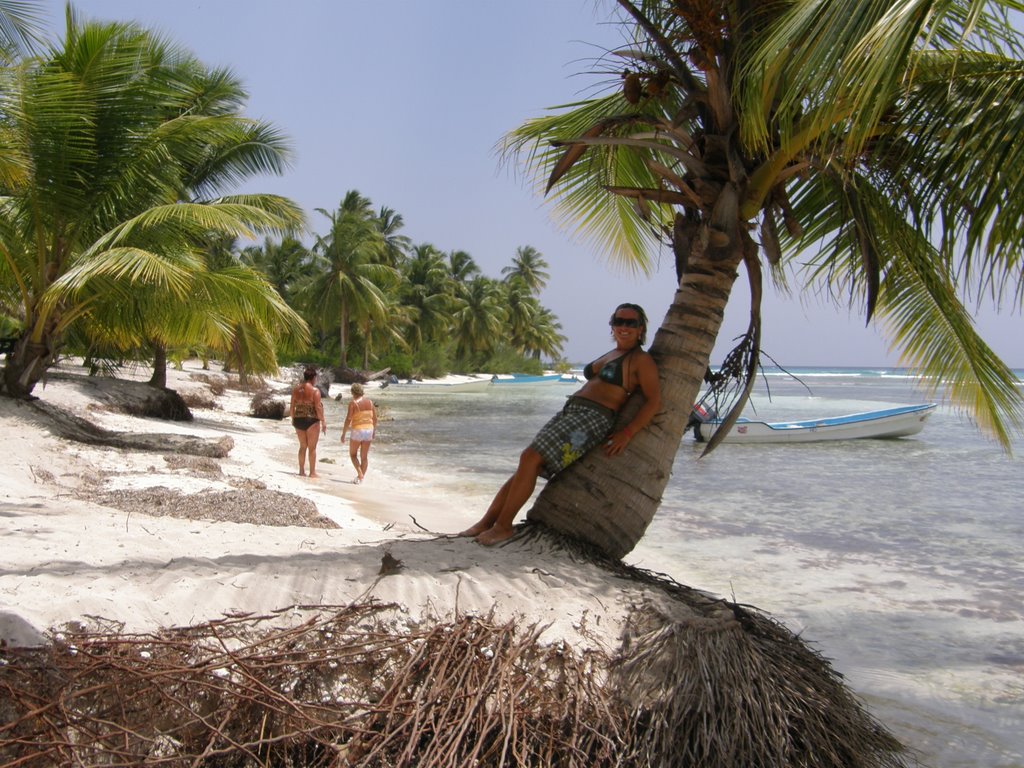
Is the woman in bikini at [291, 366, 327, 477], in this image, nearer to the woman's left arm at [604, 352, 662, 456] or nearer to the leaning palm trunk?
the leaning palm trunk

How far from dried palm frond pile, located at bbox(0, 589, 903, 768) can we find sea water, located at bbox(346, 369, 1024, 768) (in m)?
1.50

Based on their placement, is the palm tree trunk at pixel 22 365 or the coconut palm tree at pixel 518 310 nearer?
the palm tree trunk at pixel 22 365

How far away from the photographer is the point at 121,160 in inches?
382

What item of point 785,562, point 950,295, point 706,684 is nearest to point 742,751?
point 706,684

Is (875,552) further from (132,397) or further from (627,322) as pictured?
(132,397)

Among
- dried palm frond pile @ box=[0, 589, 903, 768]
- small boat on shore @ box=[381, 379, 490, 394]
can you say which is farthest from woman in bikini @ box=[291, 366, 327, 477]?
small boat on shore @ box=[381, 379, 490, 394]

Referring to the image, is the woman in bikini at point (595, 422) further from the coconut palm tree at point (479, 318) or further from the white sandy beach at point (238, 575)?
the coconut palm tree at point (479, 318)

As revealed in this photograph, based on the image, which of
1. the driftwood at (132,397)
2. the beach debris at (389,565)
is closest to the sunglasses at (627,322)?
the beach debris at (389,565)

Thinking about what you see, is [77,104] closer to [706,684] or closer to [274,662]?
[274,662]

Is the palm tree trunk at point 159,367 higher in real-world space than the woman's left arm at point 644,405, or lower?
lower

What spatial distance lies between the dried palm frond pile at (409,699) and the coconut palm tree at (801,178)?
3.85 ft

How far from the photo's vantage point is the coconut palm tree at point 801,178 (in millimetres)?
3342

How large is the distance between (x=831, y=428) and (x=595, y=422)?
1730 centimetres

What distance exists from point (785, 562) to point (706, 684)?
219 inches
